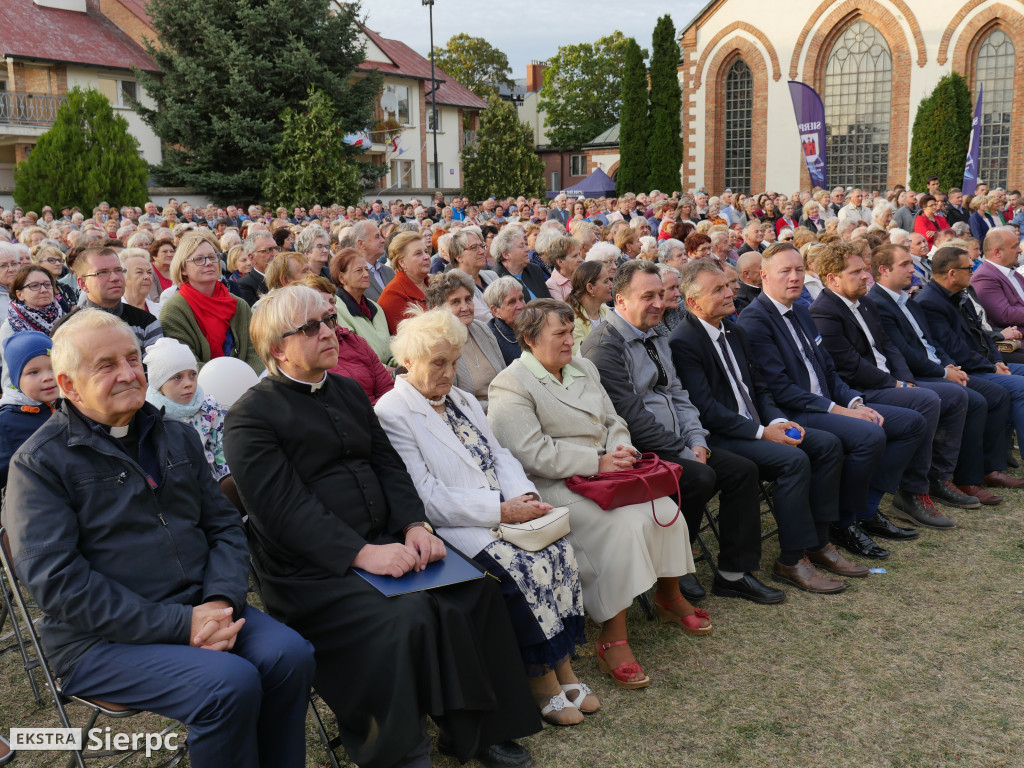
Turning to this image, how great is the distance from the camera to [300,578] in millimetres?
3178

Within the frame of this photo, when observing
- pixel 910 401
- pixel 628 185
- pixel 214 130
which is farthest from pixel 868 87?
pixel 910 401

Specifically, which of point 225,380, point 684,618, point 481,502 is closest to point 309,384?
point 481,502

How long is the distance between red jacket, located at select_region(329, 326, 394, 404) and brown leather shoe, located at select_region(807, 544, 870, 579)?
2.57 metres

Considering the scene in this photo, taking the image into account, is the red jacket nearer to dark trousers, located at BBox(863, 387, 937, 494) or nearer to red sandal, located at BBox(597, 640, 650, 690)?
red sandal, located at BBox(597, 640, 650, 690)

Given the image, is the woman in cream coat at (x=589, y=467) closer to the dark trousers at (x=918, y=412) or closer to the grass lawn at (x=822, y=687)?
the grass lawn at (x=822, y=687)

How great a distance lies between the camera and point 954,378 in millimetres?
6410

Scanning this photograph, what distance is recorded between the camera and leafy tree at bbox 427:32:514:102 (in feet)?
192

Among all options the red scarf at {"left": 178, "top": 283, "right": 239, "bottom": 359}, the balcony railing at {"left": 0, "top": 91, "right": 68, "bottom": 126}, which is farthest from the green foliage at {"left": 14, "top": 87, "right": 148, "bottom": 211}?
the red scarf at {"left": 178, "top": 283, "right": 239, "bottom": 359}

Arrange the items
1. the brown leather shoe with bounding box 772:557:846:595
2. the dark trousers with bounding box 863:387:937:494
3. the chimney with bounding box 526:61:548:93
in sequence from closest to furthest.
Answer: the brown leather shoe with bounding box 772:557:846:595, the dark trousers with bounding box 863:387:937:494, the chimney with bounding box 526:61:548:93

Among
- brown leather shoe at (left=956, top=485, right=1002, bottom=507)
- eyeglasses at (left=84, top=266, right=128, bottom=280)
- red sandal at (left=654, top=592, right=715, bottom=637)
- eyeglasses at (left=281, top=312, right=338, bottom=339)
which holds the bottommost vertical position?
red sandal at (left=654, top=592, right=715, bottom=637)

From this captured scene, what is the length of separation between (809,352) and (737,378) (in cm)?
75

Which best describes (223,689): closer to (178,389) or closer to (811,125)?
(178,389)

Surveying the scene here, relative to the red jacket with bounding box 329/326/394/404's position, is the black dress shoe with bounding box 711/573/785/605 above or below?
below

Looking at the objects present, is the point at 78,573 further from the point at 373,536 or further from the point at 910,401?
the point at 910,401
